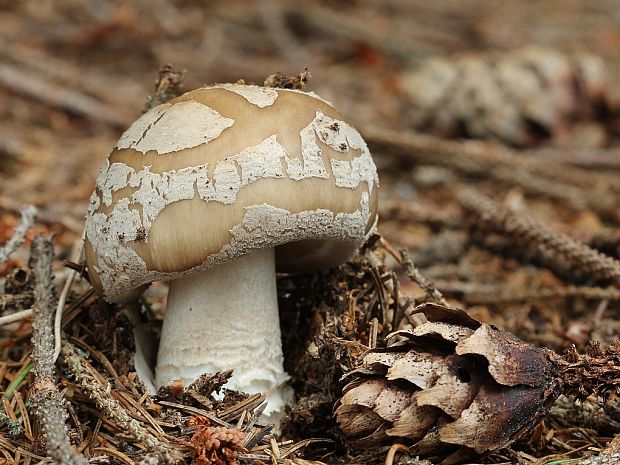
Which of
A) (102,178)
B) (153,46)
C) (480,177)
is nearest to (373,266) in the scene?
(102,178)

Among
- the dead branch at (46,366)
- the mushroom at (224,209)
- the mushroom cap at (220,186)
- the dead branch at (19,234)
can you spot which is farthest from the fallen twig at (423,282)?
the dead branch at (19,234)

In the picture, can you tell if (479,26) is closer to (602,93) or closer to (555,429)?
(602,93)

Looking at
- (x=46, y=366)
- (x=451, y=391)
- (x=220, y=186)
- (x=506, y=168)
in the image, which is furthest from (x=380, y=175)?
(x=46, y=366)

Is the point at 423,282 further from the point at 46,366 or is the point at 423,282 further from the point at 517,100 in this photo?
the point at 517,100

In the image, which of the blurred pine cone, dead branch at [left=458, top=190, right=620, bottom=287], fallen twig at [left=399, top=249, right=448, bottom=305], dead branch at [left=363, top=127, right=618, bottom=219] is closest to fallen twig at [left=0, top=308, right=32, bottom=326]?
fallen twig at [left=399, top=249, right=448, bottom=305]

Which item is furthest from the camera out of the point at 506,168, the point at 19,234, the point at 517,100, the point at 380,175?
the point at 517,100
